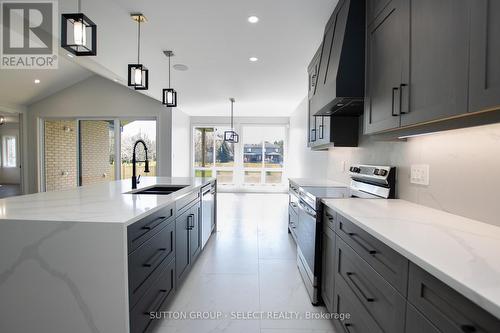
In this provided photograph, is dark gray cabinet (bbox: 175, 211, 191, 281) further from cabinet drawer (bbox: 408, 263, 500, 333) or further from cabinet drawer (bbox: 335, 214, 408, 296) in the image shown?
cabinet drawer (bbox: 408, 263, 500, 333)

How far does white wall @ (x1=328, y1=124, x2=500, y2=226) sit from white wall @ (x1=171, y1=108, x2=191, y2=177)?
5845mm

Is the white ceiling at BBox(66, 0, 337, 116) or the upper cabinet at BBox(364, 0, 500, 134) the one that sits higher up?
the white ceiling at BBox(66, 0, 337, 116)

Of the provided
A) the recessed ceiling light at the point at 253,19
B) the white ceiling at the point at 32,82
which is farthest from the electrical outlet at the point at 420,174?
the white ceiling at the point at 32,82

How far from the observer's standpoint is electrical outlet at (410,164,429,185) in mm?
1598

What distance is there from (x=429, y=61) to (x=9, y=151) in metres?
13.6

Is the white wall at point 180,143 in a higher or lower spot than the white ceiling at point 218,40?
lower

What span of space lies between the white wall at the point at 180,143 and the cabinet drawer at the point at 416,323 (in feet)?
20.9

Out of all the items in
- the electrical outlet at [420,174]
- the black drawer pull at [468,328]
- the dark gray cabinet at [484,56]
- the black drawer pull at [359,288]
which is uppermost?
the dark gray cabinet at [484,56]

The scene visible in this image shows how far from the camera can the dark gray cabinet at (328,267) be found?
1.75 m

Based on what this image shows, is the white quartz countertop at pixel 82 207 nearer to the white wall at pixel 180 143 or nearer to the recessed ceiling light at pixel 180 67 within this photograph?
the recessed ceiling light at pixel 180 67

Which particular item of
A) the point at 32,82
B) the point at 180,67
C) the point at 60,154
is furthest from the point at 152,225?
the point at 60,154

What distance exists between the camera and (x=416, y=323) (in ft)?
2.81

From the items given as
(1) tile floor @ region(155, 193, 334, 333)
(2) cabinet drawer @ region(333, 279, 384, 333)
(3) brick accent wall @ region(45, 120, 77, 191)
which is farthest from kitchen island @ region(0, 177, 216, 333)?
(3) brick accent wall @ region(45, 120, 77, 191)

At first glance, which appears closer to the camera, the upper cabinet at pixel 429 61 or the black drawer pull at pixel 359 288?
the upper cabinet at pixel 429 61
